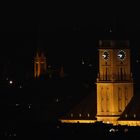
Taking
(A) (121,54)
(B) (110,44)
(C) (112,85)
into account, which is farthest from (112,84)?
(B) (110,44)

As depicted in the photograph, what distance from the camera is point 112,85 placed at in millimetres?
178500

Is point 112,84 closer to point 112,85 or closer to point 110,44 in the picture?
point 112,85

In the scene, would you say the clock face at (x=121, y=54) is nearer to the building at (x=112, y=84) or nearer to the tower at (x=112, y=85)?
the building at (x=112, y=84)

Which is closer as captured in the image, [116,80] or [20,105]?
[116,80]

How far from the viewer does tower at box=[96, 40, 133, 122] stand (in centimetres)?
17825

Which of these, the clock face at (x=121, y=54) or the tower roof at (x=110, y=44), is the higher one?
the tower roof at (x=110, y=44)

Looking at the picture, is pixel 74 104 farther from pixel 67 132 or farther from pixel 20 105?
pixel 67 132

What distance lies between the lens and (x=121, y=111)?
178 metres

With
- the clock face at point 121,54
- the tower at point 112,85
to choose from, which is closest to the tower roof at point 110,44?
the tower at point 112,85

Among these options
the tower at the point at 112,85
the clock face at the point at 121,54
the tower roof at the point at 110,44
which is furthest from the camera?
the clock face at the point at 121,54

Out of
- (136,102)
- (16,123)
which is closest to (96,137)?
(16,123)

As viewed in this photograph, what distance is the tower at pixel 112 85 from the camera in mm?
178250

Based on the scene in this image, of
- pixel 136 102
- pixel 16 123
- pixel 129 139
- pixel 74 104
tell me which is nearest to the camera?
pixel 129 139

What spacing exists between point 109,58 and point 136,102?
15.1 feet
